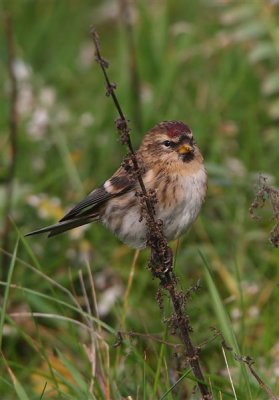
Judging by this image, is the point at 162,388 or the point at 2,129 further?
the point at 2,129

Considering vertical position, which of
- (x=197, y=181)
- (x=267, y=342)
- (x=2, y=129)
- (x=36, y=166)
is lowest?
(x=267, y=342)

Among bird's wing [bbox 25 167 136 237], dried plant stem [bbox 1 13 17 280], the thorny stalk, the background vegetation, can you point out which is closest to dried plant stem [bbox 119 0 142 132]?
the background vegetation

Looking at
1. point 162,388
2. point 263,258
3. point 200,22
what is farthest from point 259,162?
point 162,388

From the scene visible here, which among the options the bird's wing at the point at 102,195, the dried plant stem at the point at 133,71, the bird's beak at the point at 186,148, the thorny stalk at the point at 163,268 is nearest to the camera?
the thorny stalk at the point at 163,268

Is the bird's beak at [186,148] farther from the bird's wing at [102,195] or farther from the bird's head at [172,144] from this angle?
the bird's wing at [102,195]

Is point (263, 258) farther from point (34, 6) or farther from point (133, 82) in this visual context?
point (34, 6)

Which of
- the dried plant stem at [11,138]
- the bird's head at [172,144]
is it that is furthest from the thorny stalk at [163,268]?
the dried plant stem at [11,138]
